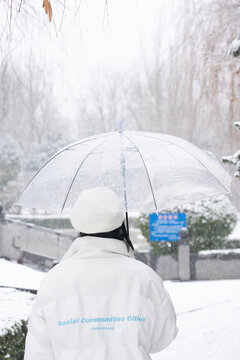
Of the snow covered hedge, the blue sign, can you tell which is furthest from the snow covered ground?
the snow covered hedge

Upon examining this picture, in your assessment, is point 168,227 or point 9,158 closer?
point 168,227

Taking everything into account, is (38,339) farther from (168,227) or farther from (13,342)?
(168,227)

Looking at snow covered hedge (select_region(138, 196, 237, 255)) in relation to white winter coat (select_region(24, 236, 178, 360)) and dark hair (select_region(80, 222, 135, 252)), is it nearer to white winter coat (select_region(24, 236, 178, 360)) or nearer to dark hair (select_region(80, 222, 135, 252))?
dark hair (select_region(80, 222, 135, 252))

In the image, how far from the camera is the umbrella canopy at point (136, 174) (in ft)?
12.2

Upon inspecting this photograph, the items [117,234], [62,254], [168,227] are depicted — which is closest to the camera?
[117,234]

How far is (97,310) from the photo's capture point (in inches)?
79.3

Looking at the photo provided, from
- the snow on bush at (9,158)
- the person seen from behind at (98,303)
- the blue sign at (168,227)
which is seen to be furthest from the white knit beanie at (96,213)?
the snow on bush at (9,158)

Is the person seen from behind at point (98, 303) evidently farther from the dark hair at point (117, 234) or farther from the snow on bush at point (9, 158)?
the snow on bush at point (9, 158)

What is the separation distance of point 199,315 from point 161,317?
6277 mm

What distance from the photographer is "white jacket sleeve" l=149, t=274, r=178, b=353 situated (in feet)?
6.78

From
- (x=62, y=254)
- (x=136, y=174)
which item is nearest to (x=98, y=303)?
(x=136, y=174)

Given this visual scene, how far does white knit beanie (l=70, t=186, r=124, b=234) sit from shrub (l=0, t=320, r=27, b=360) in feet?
6.28

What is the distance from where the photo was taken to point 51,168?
12.8ft

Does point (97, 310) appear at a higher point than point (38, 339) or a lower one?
higher
